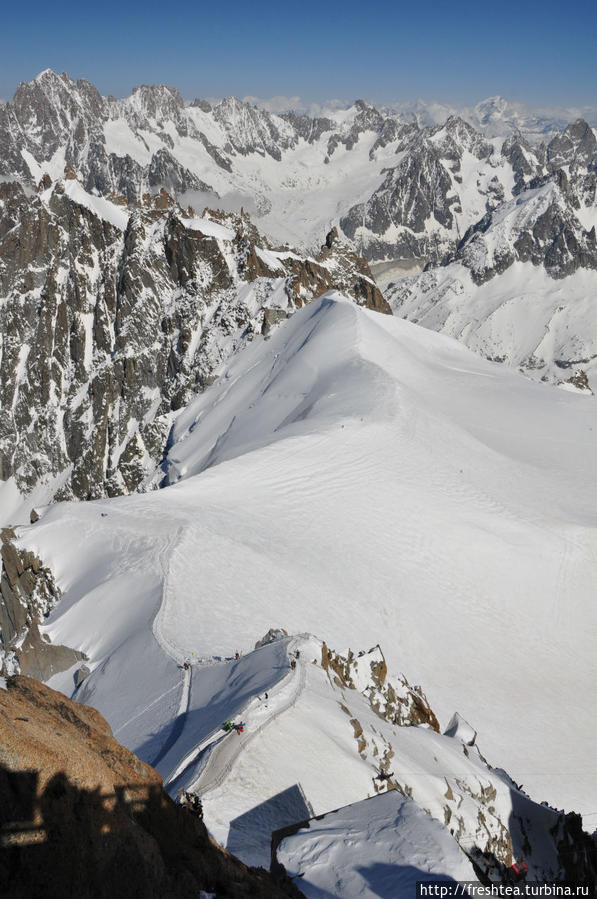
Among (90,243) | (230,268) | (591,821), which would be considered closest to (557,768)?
(591,821)

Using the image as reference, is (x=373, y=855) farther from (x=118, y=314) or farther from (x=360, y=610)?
(x=118, y=314)

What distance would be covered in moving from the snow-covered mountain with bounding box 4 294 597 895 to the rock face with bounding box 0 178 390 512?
53.2m

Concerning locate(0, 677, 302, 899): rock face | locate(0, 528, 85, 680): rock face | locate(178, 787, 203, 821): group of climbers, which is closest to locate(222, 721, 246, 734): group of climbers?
locate(178, 787, 203, 821): group of climbers

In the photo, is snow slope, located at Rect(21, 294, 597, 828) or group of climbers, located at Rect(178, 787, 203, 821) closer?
group of climbers, located at Rect(178, 787, 203, 821)

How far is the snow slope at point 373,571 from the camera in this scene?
25.7 meters

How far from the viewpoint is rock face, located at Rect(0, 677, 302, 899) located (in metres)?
6.92

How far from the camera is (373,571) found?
115 ft

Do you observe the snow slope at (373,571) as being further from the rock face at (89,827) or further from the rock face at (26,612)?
the rock face at (89,827)

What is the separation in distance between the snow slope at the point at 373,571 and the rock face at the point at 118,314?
5224 centimetres

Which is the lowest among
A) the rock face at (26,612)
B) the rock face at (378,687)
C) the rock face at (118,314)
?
the rock face at (378,687)

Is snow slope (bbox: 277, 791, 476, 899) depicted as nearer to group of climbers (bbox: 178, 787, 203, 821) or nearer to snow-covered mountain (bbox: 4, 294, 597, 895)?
snow-covered mountain (bbox: 4, 294, 597, 895)

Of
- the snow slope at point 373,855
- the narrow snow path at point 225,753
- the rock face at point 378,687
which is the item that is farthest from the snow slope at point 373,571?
the snow slope at point 373,855

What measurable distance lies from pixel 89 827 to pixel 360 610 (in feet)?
82.0

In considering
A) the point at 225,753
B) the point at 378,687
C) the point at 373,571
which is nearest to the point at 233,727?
the point at 225,753
